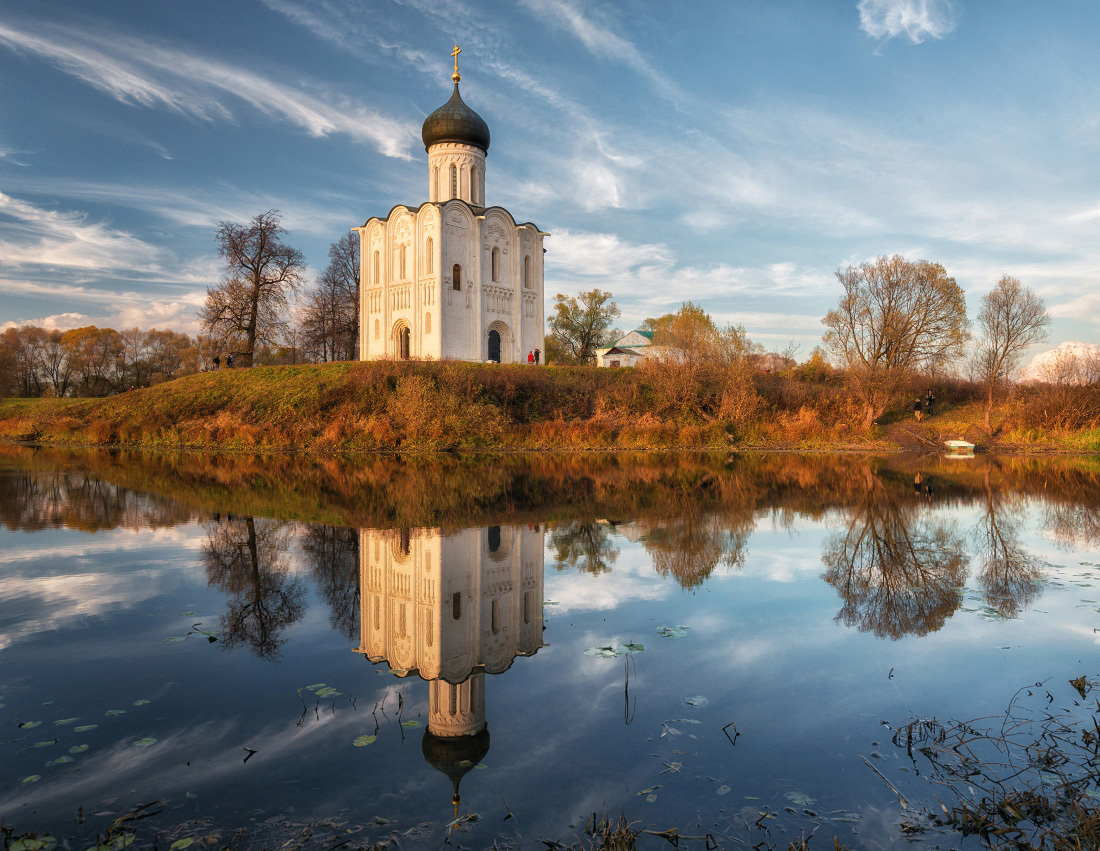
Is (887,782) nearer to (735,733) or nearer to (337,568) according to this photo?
(735,733)

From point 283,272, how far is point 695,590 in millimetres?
37541

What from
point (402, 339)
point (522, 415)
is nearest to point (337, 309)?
point (402, 339)

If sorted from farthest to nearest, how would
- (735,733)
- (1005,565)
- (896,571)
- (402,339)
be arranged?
(402,339)
(1005,565)
(896,571)
(735,733)

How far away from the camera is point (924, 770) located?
3377 mm

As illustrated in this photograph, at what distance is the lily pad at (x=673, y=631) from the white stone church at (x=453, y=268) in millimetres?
28253

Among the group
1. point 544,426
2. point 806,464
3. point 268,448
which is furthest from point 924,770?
point 268,448

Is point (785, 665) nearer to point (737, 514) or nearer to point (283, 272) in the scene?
point (737, 514)

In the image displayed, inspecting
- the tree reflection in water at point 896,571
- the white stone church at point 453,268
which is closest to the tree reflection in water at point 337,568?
the tree reflection in water at point 896,571

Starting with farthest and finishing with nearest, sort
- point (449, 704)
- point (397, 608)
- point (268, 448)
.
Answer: point (268, 448)
point (397, 608)
point (449, 704)

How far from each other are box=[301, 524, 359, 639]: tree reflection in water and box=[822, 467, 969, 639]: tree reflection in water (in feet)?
15.0

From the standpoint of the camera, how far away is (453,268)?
33844 mm

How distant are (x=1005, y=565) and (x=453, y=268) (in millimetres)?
29927

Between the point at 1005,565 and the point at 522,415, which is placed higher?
the point at 522,415

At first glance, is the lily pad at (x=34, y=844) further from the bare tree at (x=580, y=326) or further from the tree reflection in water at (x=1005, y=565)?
the bare tree at (x=580, y=326)
